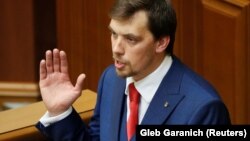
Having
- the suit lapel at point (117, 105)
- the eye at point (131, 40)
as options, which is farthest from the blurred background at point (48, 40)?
the eye at point (131, 40)

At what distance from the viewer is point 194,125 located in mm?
1159

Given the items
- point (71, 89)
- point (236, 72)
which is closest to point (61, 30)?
point (236, 72)

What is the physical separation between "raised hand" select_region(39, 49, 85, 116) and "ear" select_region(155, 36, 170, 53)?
17 centimetres

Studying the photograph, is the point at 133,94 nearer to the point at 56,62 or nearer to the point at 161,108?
the point at 161,108

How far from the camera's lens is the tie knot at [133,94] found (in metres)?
1.30

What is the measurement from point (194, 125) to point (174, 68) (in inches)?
6.3

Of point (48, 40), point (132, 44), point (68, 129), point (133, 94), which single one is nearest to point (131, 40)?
point (132, 44)

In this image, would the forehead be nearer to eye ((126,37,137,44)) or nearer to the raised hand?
eye ((126,37,137,44))

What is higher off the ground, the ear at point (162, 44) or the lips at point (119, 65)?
the ear at point (162, 44)

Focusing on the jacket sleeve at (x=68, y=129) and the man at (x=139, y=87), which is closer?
the man at (x=139, y=87)

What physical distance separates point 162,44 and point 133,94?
0.39 feet

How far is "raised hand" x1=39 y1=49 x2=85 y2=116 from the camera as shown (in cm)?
134

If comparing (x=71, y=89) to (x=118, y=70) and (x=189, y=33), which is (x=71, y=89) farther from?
(x=189, y=33)

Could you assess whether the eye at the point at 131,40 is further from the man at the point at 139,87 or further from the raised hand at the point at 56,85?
the raised hand at the point at 56,85
